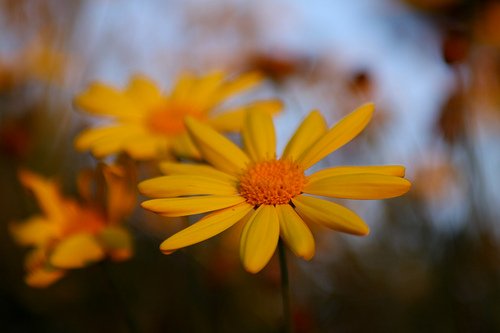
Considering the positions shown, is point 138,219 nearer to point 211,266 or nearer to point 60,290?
point 60,290

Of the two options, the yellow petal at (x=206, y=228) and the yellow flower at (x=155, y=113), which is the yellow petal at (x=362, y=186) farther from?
the yellow flower at (x=155, y=113)

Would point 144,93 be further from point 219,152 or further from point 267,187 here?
point 267,187

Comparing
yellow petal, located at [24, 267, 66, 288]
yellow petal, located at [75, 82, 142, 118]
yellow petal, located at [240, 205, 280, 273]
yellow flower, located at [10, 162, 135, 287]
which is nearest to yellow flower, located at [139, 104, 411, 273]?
yellow petal, located at [240, 205, 280, 273]

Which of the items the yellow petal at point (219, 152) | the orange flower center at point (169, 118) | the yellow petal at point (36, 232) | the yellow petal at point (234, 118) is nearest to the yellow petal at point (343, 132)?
the yellow petal at point (219, 152)

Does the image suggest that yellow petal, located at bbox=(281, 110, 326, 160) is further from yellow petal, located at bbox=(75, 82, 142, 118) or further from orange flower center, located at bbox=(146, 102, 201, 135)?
yellow petal, located at bbox=(75, 82, 142, 118)

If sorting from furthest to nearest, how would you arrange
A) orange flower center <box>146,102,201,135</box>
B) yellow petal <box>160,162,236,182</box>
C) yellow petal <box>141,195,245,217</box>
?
orange flower center <box>146,102,201,135</box>
yellow petal <box>160,162,236,182</box>
yellow petal <box>141,195,245,217</box>

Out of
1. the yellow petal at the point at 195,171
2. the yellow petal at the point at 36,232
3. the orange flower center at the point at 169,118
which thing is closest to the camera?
the yellow petal at the point at 195,171

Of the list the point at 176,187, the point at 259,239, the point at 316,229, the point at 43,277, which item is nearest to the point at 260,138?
the point at 176,187
